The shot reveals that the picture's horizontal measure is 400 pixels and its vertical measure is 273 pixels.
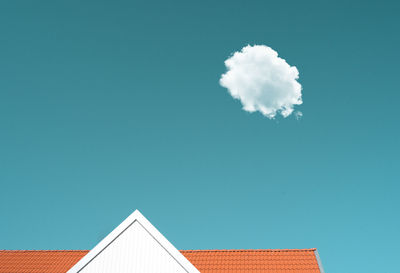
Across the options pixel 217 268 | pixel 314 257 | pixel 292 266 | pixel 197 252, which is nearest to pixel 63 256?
pixel 197 252

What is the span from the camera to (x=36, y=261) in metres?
18.6

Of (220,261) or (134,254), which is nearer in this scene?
(134,254)

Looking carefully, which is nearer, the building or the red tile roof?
the building

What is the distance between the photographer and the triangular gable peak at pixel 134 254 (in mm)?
11805

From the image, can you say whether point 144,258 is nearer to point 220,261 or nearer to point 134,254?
point 134,254

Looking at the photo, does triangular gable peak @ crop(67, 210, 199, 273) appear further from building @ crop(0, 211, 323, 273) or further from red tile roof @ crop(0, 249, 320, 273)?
red tile roof @ crop(0, 249, 320, 273)

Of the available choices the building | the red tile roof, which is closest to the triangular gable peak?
the building

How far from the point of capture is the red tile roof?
1645 cm

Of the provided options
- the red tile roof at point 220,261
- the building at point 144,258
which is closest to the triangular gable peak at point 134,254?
the building at point 144,258

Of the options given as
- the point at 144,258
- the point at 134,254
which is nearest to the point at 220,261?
the point at 144,258

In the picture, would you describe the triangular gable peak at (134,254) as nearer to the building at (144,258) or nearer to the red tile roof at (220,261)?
the building at (144,258)

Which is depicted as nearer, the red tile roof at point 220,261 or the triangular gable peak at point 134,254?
the triangular gable peak at point 134,254

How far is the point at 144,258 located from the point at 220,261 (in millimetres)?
6476

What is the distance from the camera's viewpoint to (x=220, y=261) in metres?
17.4
